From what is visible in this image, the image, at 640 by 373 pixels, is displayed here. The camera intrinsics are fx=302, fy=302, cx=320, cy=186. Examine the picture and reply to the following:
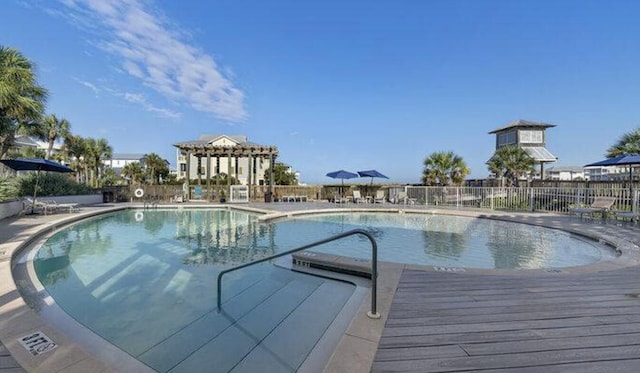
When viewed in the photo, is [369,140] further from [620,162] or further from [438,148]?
[620,162]

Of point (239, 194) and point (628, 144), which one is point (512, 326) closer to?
point (239, 194)

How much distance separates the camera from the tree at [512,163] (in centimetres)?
2019

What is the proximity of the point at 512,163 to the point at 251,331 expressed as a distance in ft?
73.1

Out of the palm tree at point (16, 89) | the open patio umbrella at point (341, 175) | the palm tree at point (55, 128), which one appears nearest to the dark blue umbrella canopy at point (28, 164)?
the palm tree at point (16, 89)

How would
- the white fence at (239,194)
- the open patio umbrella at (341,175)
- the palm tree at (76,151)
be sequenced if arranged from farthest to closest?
the palm tree at (76,151) < the white fence at (239,194) < the open patio umbrella at (341,175)

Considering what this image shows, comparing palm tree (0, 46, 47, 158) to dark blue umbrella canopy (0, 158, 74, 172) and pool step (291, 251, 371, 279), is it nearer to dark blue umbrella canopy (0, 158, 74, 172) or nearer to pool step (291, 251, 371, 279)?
dark blue umbrella canopy (0, 158, 74, 172)

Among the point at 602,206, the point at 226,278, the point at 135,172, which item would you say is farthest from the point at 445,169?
the point at 135,172

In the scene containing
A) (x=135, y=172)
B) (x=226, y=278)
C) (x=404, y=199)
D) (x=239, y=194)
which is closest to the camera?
(x=226, y=278)

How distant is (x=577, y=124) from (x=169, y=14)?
29696 millimetres

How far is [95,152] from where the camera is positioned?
108 ft

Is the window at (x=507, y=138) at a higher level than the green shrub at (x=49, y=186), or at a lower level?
higher

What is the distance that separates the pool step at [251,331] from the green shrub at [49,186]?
52.2 feet

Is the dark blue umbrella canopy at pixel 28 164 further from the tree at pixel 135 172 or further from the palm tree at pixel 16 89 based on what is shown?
the tree at pixel 135 172

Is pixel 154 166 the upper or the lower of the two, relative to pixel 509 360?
upper
